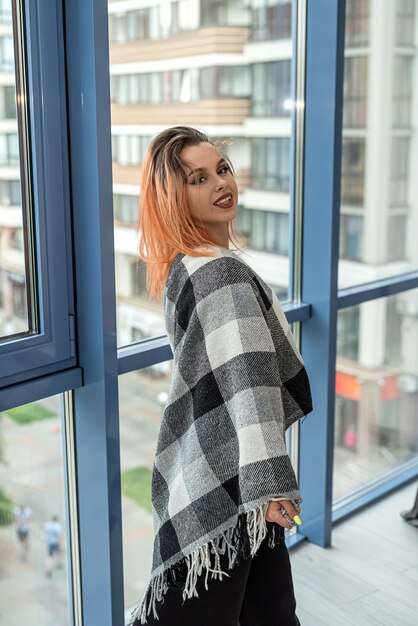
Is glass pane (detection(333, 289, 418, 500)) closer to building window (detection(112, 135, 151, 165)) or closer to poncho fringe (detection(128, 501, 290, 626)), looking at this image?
building window (detection(112, 135, 151, 165))

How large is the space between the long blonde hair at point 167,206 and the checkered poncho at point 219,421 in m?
0.05

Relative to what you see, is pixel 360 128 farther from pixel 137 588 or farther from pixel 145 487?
pixel 137 588

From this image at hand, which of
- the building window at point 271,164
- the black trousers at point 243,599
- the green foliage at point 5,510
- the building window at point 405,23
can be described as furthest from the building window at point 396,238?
the green foliage at point 5,510

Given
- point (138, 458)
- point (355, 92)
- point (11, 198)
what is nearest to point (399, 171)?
point (355, 92)

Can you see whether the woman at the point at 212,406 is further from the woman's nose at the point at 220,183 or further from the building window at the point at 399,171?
the building window at the point at 399,171

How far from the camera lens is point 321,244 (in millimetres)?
2469

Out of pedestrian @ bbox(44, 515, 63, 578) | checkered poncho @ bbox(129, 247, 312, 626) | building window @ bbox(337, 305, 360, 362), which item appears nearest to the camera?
checkered poncho @ bbox(129, 247, 312, 626)

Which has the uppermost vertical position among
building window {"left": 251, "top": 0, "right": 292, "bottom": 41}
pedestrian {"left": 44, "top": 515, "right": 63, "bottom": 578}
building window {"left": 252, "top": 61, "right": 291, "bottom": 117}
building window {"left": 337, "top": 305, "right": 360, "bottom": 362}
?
building window {"left": 251, "top": 0, "right": 292, "bottom": 41}

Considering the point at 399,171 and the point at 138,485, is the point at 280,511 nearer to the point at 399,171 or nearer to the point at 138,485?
the point at 138,485

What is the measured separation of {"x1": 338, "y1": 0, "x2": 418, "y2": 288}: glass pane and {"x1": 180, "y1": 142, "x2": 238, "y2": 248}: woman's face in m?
1.30

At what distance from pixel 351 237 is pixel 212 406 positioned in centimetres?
157

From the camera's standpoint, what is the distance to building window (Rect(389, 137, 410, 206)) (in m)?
3.12

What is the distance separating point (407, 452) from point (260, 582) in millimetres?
1761

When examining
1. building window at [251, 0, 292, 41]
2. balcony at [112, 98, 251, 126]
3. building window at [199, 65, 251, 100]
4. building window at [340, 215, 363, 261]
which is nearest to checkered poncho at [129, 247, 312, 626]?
balcony at [112, 98, 251, 126]
